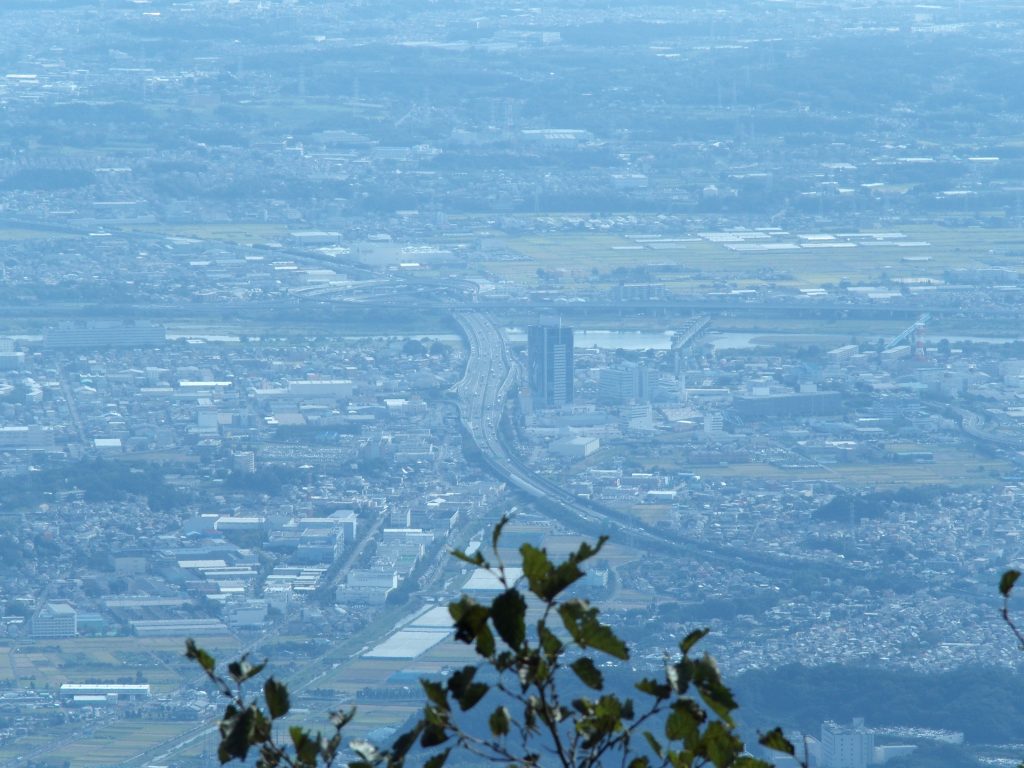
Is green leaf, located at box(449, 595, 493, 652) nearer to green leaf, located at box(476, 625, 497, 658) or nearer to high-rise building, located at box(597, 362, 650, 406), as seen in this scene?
green leaf, located at box(476, 625, 497, 658)

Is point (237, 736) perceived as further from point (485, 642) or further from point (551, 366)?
point (551, 366)

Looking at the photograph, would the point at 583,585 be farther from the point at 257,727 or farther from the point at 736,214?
the point at 736,214

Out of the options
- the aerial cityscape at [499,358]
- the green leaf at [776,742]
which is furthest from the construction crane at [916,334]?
the green leaf at [776,742]

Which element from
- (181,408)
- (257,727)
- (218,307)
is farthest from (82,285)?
(257,727)

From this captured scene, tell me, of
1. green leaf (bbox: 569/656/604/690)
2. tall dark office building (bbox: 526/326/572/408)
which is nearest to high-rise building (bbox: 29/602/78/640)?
tall dark office building (bbox: 526/326/572/408)

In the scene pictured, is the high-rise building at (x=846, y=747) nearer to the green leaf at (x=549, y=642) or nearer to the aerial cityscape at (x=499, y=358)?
the aerial cityscape at (x=499, y=358)

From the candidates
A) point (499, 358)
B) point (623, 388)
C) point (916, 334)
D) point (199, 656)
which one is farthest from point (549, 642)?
point (916, 334)
